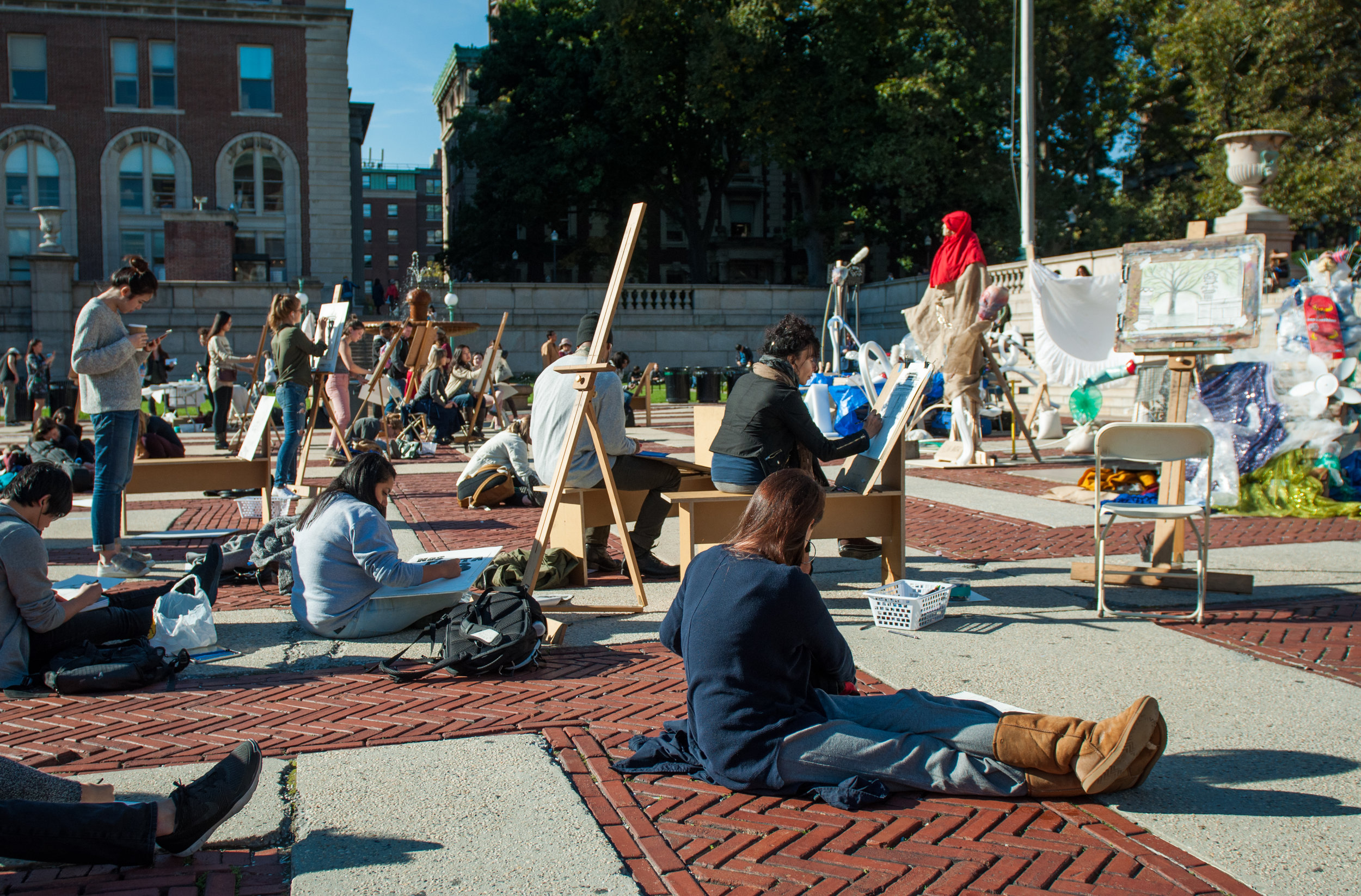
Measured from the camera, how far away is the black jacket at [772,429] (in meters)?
5.91

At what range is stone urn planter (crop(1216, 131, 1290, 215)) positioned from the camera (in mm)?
13633

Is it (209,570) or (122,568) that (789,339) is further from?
(122,568)

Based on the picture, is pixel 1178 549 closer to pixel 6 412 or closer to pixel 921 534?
pixel 921 534

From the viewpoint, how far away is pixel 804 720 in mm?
3342

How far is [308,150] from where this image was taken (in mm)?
36312

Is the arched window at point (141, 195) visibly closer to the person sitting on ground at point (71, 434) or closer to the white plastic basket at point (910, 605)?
the person sitting on ground at point (71, 434)

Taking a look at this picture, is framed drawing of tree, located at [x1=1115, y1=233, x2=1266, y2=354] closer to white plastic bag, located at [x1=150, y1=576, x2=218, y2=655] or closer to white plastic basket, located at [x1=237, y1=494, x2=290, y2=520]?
white plastic bag, located at [x1=150, y1=576, x2=218, y2=655]

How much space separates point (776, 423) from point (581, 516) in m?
1.31

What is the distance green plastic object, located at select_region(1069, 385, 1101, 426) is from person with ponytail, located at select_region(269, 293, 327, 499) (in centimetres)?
896

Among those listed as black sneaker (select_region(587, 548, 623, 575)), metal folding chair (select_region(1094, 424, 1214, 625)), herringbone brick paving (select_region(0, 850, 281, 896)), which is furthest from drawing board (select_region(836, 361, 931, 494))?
herringbone brick paving (select_region(0, 850, 281, 896))

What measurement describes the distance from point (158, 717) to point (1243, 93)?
28478mm

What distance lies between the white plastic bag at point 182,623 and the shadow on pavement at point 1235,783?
3.95m

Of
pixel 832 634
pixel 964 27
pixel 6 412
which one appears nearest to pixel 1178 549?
pixel 832 634

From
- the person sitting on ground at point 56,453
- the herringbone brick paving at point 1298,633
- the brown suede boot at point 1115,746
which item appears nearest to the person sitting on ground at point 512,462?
the person sitting on ground at point 56,453
